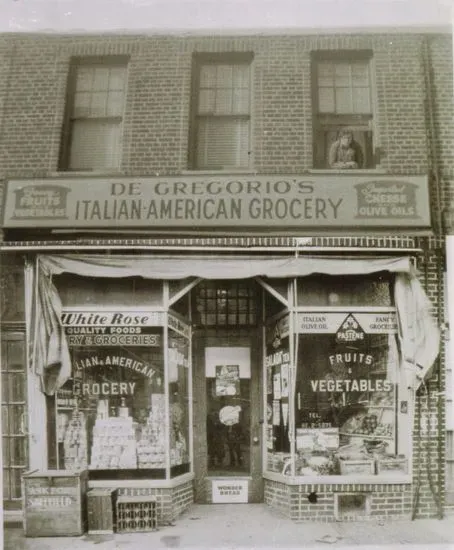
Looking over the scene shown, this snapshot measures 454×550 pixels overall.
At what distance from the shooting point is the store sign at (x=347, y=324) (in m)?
8.41

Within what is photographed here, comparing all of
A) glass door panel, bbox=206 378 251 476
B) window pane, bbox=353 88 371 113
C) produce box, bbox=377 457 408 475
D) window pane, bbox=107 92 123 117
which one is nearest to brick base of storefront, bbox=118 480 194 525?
glass door panel, bbox=206 378 251 476

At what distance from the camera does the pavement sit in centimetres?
734

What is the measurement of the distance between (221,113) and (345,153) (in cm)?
173

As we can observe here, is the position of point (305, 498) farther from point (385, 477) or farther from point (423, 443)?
point (423, 443)

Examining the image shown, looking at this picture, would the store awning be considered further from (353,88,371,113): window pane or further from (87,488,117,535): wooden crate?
(87,488,117,535): wooden crate

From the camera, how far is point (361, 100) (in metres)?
8.95

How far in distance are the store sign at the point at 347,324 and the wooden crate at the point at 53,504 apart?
3.27 metres

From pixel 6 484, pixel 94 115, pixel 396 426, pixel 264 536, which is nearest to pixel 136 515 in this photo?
pixel 264 536

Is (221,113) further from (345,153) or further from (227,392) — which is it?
(227,392)

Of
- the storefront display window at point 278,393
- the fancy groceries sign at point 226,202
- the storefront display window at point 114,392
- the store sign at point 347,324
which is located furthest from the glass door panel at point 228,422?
the fancy groceries sign at point 226,202

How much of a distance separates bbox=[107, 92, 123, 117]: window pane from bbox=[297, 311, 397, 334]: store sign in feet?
11.8

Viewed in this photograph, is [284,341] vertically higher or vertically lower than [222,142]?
lower

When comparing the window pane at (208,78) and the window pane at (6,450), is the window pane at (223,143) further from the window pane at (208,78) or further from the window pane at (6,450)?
the window pane at (6,450)

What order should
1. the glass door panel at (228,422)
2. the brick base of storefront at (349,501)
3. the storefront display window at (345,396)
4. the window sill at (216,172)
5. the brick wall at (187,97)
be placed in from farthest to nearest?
the glass door panel at (228,422)
the brick wall at (187,97)
the window sill at (216,172)
the storefront display window at (345,396)
the brick base of storefront at (349,501)
